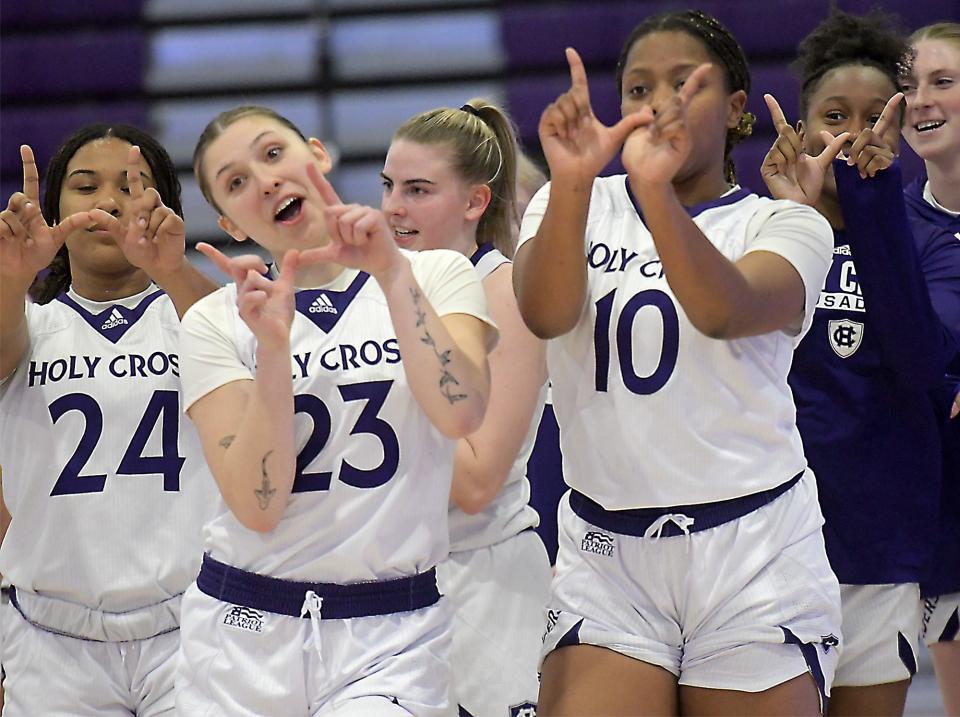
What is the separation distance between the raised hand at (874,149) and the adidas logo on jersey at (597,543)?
111 cm

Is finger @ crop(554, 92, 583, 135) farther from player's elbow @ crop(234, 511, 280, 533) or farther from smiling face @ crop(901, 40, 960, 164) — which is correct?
smiling face @ crop(901, 40, 960, 164)

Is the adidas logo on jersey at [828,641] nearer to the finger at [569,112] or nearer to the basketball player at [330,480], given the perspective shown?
the basketball player at [330,480]

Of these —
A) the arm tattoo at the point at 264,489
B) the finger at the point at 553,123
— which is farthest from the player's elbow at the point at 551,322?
the arm tattoo at the point at 264,489

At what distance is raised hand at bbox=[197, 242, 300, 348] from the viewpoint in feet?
8.17

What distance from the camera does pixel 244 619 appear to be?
101 inches

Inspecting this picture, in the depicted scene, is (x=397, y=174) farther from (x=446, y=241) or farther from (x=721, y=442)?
(x=721, y=442)

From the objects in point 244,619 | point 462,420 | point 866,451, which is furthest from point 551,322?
point 866,451

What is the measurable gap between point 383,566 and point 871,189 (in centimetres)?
149

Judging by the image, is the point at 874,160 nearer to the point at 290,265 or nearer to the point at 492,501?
the point at 492,501

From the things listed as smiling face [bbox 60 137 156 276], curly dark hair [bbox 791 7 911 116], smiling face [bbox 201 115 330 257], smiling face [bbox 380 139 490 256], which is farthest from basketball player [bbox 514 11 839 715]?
smiling face [bbox 60 137 156 276]

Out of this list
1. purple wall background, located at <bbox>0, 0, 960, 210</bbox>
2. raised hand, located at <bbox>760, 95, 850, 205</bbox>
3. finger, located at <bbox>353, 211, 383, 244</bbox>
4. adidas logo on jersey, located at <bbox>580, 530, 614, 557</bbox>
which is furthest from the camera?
purple wall background, located at <bbox>0, 0, 960, 210</bbox>

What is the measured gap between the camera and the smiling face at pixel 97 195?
3.46 metres

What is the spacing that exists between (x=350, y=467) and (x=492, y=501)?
699mm

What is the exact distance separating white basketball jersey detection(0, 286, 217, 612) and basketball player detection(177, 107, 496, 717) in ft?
1.90
